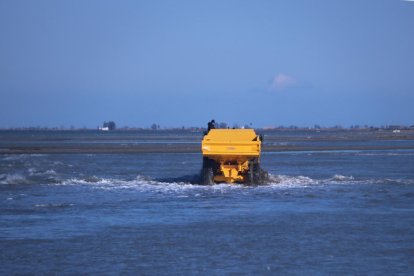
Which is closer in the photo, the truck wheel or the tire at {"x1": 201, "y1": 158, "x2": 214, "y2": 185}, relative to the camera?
the truck wheel

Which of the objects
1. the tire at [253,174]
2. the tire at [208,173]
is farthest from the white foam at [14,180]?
the tire at [253,174]

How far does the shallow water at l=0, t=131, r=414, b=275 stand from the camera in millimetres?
12805

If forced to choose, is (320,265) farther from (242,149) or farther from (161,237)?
(242,149)

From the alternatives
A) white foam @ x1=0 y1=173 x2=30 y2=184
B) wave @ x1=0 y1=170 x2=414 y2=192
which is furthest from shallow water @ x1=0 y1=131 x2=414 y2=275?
white foam @ x1=0 y1=173 x2=30 y2=184

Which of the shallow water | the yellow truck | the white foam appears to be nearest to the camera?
the shallow water

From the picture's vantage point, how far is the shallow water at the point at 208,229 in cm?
1280

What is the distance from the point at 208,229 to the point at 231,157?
11.1m

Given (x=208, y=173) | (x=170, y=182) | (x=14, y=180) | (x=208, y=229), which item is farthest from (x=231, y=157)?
(x=208, y=229)

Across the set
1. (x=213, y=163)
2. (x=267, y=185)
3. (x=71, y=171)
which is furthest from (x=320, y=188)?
(x=71, y=171)

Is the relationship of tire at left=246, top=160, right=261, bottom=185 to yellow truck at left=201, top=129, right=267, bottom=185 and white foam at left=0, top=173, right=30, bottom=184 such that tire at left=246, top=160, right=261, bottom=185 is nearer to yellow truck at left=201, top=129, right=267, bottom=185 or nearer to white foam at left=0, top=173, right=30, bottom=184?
yellow truck at left=201, top=129, right=267, bottom=185

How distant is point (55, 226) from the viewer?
17312mm

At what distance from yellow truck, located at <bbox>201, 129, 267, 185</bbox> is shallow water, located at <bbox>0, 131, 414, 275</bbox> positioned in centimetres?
76

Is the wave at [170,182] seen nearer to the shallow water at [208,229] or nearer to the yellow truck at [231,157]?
the shallow water at [208,229]

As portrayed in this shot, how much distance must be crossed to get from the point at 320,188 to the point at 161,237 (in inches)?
509
